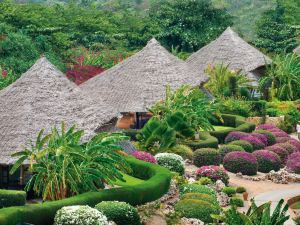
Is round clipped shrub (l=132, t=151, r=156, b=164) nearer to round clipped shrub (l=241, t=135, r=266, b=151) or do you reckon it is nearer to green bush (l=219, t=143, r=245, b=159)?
green bush (l=219, t=143, r=245, b=159)

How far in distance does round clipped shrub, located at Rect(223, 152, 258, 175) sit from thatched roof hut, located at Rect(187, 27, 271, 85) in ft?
88.1

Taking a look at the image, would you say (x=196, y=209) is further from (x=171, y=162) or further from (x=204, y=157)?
(x=204, y=157)

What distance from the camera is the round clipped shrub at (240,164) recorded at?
6000cm

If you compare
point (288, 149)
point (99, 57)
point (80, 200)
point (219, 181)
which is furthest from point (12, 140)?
point (99, 57)

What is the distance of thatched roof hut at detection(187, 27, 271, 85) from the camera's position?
87.5 meters

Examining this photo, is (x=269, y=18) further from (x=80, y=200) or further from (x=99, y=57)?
(x=80, y=200)

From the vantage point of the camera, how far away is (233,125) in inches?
2916

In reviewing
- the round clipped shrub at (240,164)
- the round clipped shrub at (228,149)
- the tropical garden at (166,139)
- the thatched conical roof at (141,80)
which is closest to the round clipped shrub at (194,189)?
the tropical garden at (166,139)

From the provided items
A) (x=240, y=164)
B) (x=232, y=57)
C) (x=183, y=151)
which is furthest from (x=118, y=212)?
(x=232, y=57)

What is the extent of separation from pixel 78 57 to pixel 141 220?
48.4m

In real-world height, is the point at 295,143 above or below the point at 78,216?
below

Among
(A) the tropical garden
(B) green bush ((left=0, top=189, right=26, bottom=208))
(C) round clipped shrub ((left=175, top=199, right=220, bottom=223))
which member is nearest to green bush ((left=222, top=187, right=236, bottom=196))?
(A) the tropical garden

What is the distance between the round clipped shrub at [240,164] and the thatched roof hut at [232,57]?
2684 cm

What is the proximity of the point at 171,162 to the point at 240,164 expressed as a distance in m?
6.91
